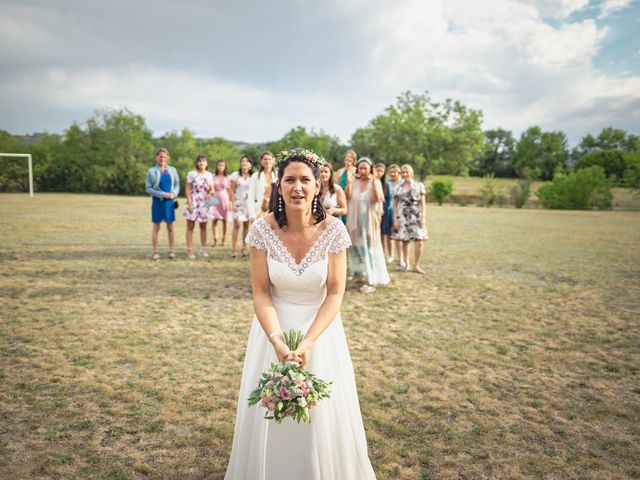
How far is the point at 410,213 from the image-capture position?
9.80m

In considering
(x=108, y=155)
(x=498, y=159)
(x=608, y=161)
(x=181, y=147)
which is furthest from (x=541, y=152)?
(x=108, y=155)

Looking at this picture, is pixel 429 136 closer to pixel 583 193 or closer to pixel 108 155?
pixel 583 193

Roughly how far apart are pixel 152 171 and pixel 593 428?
9.14 m

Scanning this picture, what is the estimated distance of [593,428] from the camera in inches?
145

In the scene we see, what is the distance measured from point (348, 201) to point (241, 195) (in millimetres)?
3781

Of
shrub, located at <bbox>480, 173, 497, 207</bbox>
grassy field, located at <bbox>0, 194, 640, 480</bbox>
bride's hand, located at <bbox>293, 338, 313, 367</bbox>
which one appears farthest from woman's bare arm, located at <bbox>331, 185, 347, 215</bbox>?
shrub, located at <bbox>480, 173, 497, 207</bbox>

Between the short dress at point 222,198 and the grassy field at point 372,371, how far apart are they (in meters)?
2.27

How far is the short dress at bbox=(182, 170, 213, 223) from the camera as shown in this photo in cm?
1062

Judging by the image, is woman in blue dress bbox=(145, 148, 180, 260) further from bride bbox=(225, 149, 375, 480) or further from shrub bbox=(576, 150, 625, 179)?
shrub bbox=(576, 150, 625, 179)

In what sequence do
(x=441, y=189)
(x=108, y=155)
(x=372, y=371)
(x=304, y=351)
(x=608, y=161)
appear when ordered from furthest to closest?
(x=608, y=161) < (x=108, y=155) < (x=441, y=189) < (x=372, y=371) < (x=304, y=351)

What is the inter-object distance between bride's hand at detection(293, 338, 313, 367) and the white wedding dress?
0.47 feet

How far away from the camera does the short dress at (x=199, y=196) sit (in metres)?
10.6

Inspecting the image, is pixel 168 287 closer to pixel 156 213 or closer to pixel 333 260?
pixel 156 213

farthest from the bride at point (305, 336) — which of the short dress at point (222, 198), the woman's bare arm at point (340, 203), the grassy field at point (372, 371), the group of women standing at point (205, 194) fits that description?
the short dress at point (222, 198)
